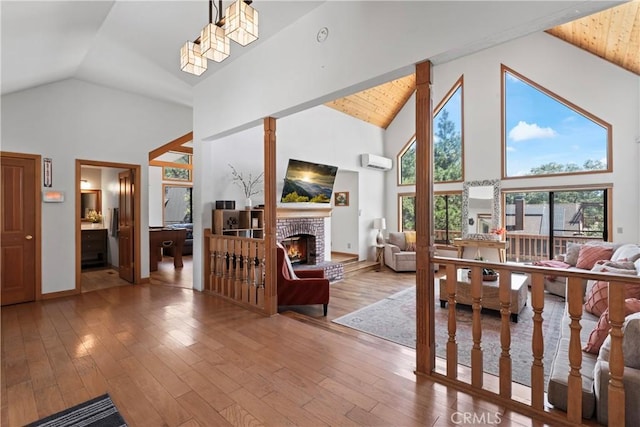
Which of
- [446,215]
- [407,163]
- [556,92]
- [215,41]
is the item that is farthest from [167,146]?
[556,92]

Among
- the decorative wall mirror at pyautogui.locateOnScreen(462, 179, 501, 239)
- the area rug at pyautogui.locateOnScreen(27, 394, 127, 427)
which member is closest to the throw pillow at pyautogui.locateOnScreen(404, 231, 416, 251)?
the decorative wall mirror at pyautogui.locateOnScreen(462, 179, 501, 239)

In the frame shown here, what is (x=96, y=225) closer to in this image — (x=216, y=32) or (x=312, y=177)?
(x=312, y=177)

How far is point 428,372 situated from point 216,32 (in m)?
3.07

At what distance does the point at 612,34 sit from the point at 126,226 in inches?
383

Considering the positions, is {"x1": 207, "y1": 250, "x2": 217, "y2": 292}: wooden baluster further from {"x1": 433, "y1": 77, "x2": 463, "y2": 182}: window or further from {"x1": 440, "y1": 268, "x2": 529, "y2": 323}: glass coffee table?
{"x1": 433, "y1": 77, "x2": 463, "y2": 182}: window

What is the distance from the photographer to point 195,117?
16.4 feet

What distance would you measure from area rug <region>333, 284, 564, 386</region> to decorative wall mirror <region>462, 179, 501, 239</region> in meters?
2.64

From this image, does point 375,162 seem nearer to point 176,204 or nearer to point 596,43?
point 596,43

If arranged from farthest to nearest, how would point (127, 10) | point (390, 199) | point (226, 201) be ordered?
point (390, 199), point (226, 201), point (127, 10)

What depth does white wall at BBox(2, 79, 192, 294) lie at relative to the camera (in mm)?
4375

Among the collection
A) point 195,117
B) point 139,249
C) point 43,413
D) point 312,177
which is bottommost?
point 43,413

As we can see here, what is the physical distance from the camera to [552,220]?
6719 millimetres

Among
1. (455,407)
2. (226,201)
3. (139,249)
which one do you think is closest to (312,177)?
(226,201)

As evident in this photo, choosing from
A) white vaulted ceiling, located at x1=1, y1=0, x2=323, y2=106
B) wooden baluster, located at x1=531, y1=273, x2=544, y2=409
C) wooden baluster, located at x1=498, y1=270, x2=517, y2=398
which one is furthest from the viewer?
white vaulted ceiling, located at x1=1, y1=0, x2=323, y2=106
